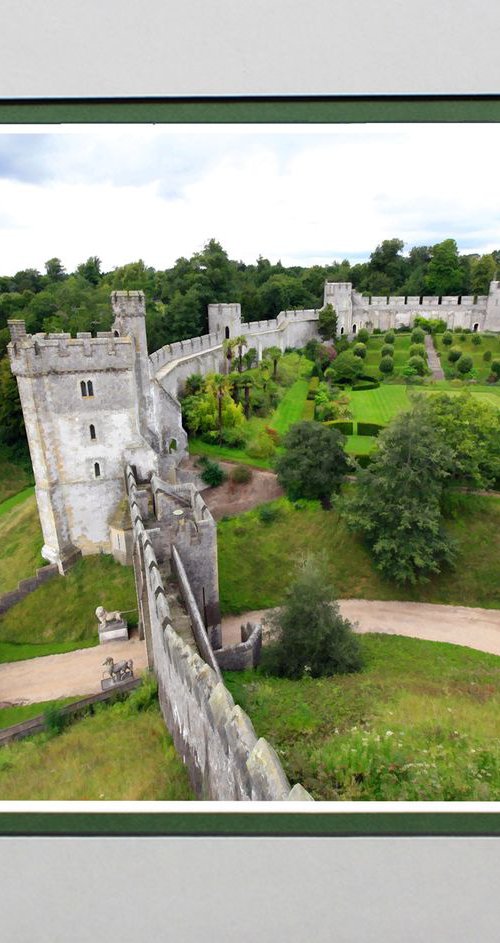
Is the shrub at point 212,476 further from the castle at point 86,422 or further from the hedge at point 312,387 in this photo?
the hedge at point 312,387

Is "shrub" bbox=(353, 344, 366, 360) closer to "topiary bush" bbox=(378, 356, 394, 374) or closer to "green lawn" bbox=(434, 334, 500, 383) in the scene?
"topiary bush" bbox=(378, 356, 394, 374)

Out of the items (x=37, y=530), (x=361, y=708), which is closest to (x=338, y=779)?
(x=361, y=708)

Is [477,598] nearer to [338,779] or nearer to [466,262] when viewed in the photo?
[338,779]

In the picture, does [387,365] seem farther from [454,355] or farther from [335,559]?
[335,559]

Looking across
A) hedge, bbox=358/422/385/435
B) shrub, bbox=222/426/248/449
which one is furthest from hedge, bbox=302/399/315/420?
shrub, bbox=222/426/248/449

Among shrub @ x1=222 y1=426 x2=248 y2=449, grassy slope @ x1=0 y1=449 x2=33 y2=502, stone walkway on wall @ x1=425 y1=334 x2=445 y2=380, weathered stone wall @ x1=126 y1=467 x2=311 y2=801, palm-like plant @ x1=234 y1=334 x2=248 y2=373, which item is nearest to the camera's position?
weathered stone wall @ x1=126 y1=467 x2=311 y2=801

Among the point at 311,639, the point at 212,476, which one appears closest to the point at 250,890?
the point at 311,639
